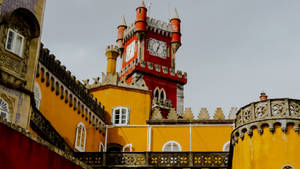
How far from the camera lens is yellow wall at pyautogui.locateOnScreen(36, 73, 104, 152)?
25109 millimetres

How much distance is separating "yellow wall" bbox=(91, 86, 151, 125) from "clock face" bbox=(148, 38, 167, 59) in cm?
2198

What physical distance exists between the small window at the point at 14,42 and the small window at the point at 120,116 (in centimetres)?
1420

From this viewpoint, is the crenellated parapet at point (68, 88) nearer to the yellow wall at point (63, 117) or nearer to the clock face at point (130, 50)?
the yellow wall at point (63, 117)

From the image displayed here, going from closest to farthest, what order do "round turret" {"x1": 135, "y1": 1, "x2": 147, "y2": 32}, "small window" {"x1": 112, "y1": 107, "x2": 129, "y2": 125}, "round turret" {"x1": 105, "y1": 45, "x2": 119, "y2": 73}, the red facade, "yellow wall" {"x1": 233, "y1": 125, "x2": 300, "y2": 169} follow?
the red facade → "yellow wall" {"x1": 233, "y1": 125, "x2": 300, "y2": 169} → "small window" {"x1": 112, "y1": 107, "x2": 129, "y2": 125} → "round turret" {"x1": 105, "y1": 45, "x2": 119, "y2": 73} → "round turret" {"x1": 135, "y1": 1, "x2": 147, "y2": 32}

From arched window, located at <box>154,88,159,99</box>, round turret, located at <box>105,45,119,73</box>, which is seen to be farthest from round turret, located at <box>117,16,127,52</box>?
round turret, located at <box>105,45,119,73</box>

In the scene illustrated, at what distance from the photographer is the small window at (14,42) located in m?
19.4

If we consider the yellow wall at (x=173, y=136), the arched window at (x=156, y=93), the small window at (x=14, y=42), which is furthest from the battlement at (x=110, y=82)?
the arched window at (x=156, y=93)

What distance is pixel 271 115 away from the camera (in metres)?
19.1

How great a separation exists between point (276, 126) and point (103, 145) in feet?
51.6

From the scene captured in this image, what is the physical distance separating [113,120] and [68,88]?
6472mm

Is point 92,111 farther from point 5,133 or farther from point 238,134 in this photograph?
point 5,133

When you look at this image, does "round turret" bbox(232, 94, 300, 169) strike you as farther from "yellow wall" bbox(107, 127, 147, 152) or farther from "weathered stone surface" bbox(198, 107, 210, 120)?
"yellow wall" bbox(107, 127, 147, 152)

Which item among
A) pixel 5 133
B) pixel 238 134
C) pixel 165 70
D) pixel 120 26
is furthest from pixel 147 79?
pixel 5 133

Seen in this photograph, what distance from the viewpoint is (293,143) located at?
1862 cm
